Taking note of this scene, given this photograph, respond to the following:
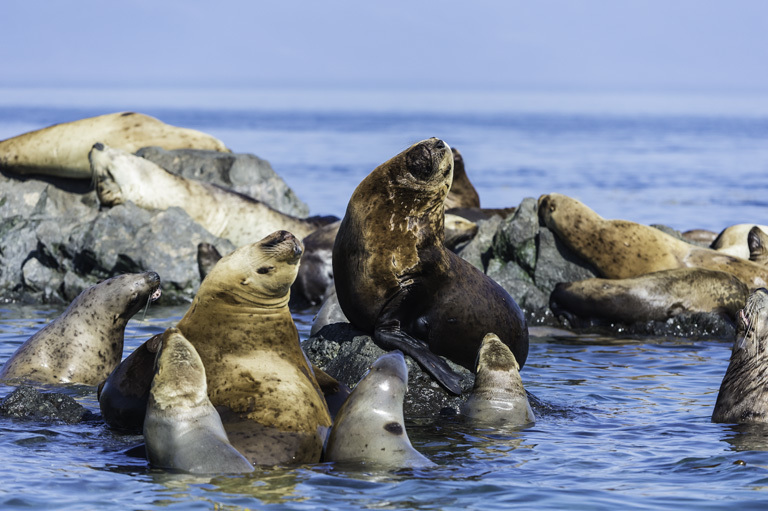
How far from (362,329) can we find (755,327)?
2.61m

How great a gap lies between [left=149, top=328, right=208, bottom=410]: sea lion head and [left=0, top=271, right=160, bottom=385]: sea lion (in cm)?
291

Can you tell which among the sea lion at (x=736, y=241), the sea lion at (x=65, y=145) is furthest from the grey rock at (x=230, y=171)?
the sea lion at (x=736, y=241)

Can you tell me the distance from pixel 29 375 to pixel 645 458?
440 centimetres

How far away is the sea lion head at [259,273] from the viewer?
573 cm

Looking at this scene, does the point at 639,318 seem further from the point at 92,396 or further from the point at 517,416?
the point at 92,396

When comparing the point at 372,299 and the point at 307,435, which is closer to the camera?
the point at 307,435

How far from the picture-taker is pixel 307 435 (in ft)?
18.1

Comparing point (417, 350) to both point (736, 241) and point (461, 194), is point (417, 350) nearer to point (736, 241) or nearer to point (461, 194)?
point (736, 241)

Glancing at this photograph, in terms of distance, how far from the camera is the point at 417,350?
23.2 feet

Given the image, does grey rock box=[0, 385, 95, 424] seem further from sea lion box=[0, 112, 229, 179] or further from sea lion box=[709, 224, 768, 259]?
sea lion box=[709, 224, 768, 259]

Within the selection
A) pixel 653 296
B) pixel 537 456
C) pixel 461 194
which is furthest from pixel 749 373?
pixel 461 194

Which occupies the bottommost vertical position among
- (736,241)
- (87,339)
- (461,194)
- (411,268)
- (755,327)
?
(87,339)

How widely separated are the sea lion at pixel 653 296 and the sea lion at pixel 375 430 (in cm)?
623

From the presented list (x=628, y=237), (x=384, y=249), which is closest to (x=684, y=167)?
(x=628, y=237)
